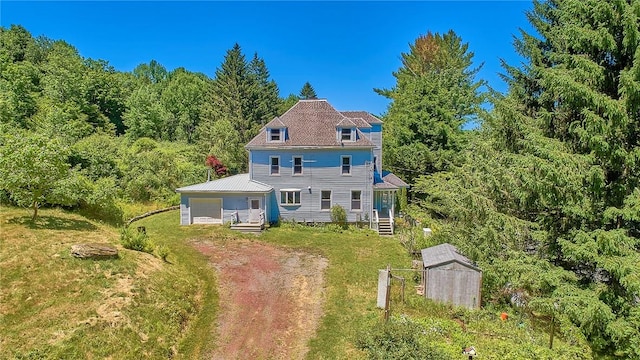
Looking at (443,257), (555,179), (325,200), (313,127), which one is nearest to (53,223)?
(325,200)

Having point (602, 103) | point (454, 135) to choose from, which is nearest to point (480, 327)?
point (602, 103)

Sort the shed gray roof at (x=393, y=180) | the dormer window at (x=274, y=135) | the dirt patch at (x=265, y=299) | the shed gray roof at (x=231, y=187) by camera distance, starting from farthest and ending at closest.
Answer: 1. the shed gray roof at (x=393, y=180)
2. the dormer window at (x=274, y=135)
3. the shed gray roof at (x=231, y=187)
4. the dirt patch at (x=265, y=299)

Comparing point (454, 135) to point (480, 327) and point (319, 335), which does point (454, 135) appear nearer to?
point (480, 327)

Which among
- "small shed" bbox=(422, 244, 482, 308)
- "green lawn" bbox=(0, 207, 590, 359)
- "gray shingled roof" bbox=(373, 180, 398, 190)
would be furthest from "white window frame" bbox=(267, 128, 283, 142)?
"small shed" bbox=(422, 244, 482, 308)

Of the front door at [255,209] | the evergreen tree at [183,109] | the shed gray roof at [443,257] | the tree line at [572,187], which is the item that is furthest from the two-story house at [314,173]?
the evergreen tree at [183,109]

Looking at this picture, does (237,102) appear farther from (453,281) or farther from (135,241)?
(453,281)

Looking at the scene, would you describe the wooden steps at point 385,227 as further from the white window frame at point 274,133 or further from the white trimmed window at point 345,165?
the white window frame at point 274,133

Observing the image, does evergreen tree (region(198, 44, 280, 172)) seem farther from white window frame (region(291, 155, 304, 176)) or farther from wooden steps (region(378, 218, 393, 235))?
wooden steps (region(378, 218, 393, 235))
